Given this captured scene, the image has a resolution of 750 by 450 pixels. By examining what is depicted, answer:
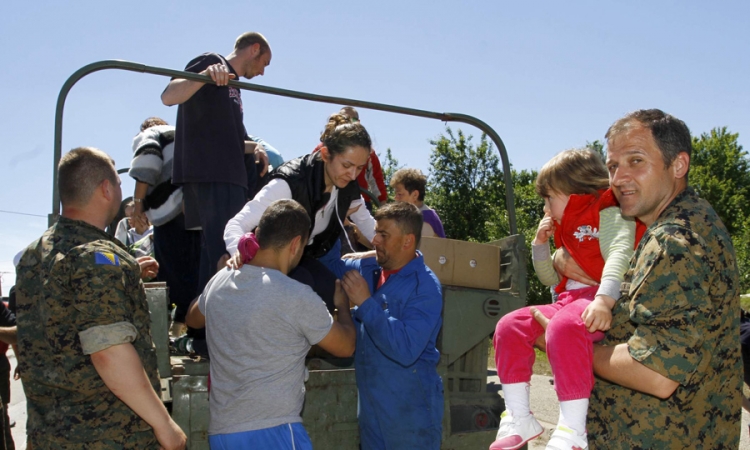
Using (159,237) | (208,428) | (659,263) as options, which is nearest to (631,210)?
(659,263)

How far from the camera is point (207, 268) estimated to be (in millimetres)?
3928

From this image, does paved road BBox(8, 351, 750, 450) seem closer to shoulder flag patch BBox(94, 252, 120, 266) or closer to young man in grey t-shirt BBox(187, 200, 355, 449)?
young man in grey t-shirt BBox(187, 200, 355, 449)

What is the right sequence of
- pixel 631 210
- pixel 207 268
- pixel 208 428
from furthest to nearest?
pixel 207 268
pixel 208 428
pixel 631 210

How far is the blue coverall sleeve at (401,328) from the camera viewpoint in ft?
10.6

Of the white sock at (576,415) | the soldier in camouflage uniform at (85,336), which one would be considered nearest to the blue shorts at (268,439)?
the soldier in camouflage uniform at (85,336)

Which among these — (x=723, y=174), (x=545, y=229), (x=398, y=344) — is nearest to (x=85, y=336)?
(x=398, y=344)

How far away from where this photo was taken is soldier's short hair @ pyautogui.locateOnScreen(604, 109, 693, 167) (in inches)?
89.0

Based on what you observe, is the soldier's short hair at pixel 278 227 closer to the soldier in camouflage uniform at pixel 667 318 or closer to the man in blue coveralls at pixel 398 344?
the man in blue coveralls at pixel 398 344

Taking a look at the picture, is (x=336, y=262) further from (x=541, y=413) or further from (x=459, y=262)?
(x=541, y=413)

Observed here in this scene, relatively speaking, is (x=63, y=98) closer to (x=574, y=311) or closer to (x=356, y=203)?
(x=356, y=203)

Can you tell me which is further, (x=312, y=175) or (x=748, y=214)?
(x=748, y=214)

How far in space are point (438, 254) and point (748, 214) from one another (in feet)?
149

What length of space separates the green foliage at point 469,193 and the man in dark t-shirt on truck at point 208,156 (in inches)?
943

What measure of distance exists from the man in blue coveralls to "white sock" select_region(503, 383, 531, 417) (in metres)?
0.68
